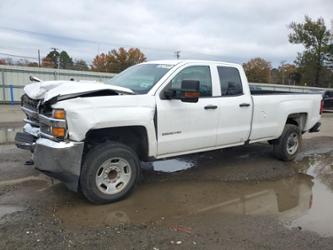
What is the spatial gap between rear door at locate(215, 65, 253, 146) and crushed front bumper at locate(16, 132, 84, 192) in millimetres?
2574

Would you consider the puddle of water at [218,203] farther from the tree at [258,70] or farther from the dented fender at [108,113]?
the tree at [258,70]

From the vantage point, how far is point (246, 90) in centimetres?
651

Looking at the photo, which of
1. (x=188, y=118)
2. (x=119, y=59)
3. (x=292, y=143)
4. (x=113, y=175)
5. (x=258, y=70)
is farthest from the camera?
(x=258, y=70)

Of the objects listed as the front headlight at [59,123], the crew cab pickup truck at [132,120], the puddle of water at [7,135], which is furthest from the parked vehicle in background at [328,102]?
the front headlight at [59,123]

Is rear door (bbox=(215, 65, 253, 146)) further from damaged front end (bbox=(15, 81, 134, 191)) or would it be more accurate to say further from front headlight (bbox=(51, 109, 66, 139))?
front headlight (bbox=(51, 109, 66, 139))

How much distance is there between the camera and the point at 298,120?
788 centimetres

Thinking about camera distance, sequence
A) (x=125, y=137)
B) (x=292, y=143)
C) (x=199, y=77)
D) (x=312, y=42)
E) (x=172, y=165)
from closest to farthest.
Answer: (x=125, y=137) → (x=199, y=77) → (x=172, y=165) → (x=292, y=143) → (x=312, y=42)

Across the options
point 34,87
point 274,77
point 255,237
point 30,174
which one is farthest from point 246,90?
point 274,77

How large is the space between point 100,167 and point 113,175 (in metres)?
0.29

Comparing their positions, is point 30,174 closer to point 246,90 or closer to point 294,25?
point 246,90

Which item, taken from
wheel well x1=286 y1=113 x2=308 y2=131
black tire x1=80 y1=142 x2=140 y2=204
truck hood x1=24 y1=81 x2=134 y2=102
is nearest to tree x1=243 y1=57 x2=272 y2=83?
wheel well x1=286 y1=113 x2=308 y2=131

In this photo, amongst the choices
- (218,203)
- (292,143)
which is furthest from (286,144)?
(218,203)

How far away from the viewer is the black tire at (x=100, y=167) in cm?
453

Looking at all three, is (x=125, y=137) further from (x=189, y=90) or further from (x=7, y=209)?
(x=7, y=209)
